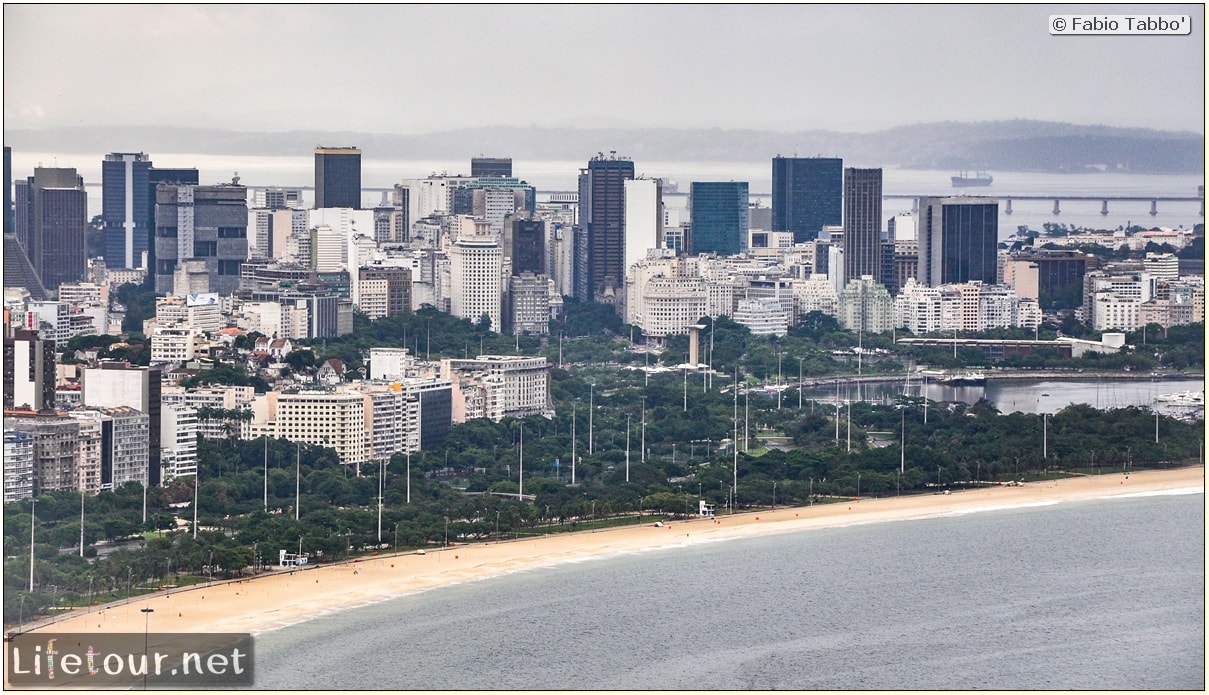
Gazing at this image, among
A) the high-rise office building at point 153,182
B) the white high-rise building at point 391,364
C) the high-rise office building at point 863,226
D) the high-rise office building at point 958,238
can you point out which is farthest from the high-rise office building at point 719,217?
the white high-rise building at point 391,364

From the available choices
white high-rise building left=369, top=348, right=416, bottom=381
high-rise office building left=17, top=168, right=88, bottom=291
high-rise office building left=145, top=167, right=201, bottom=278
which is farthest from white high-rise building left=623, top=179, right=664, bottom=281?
white high-rise building left=369, top=348, right=416, bottom=381

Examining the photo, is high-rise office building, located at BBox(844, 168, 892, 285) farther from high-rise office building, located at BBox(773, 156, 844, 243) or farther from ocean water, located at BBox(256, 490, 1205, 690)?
ocean water, located at BBox(256, 490, 1205, 690)

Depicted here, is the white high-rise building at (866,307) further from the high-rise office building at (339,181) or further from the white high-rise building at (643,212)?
the high-rise office building at (339,181)

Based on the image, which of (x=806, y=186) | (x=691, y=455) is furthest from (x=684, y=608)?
(x=806, y=186)

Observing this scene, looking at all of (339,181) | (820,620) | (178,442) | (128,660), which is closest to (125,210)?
(339,181)

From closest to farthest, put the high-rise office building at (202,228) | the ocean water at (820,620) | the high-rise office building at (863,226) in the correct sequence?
the ocean water at (820,620) → the high-rise office building at (202,228) → the high-rise office building at (863,226)

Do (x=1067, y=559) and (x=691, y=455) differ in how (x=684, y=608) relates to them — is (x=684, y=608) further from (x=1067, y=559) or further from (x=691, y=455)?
(x=691, y=455)
